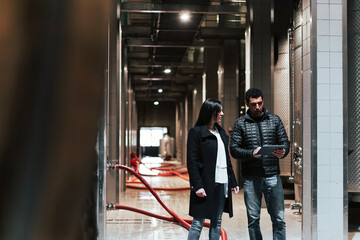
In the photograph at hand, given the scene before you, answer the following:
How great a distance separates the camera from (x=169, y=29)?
30.6 feet

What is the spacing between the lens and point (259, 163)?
335 centimetres

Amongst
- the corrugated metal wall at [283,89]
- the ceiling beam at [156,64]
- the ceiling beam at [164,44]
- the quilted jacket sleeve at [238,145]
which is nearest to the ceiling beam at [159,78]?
the ceiling beam at [156,64]

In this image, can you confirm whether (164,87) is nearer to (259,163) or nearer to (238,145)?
(238,145)

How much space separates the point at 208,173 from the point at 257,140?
0.49 metres

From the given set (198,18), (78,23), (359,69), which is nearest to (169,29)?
(198,18)

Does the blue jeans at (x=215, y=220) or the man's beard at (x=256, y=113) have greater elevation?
the man's beard at (x=256, y=113)

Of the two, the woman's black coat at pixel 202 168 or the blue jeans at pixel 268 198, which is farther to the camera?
the blue jeans at pixel 268 198

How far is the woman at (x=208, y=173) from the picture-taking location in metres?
3.24

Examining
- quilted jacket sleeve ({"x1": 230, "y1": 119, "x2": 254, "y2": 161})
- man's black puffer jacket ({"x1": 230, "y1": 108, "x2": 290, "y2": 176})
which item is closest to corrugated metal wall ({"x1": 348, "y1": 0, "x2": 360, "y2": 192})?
man's black puffer jacket ({"x1": 230, "y1": 108, "x2": 290, "y2": 176})

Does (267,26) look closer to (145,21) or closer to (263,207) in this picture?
(263,207)

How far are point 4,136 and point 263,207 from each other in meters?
7.01

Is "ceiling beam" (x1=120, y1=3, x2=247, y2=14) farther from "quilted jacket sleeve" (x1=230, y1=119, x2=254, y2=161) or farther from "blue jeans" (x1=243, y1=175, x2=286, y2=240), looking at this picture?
"blue jeans" (x1=243, y1=175, x2=286, y2=240)

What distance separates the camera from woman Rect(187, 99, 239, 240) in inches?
128

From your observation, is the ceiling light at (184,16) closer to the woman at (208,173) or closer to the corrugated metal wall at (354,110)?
the corrugated metal wall at (354,110)
